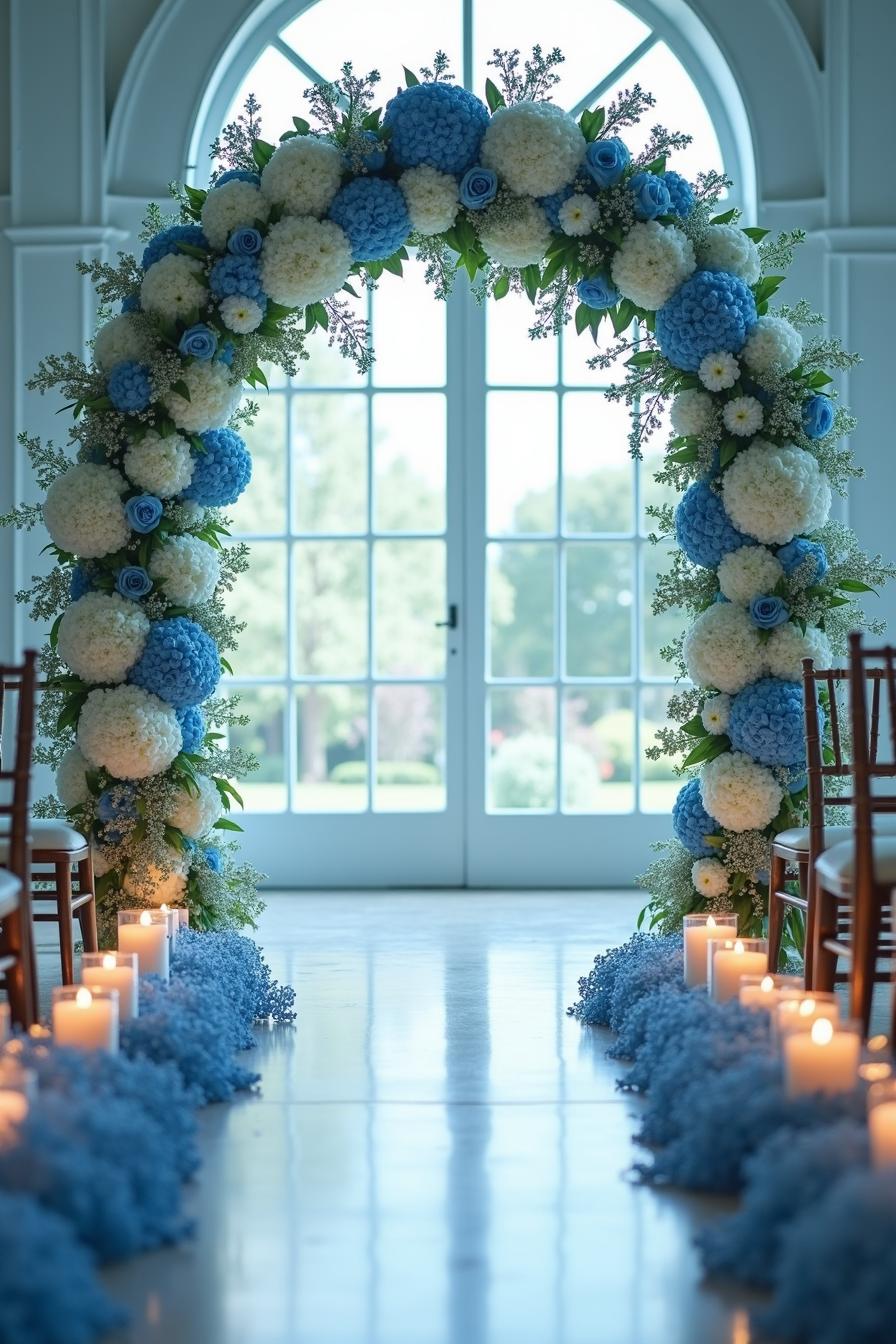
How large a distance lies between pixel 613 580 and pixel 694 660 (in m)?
2.29

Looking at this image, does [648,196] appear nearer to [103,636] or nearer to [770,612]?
[770,612]

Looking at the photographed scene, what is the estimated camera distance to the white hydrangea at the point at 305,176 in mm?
4012

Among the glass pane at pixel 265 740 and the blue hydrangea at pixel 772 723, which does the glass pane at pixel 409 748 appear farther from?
the blue hydrangea at pixel 772 723

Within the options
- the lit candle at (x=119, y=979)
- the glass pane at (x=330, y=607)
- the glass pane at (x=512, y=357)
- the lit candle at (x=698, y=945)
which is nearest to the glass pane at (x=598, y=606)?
the glass pane at (x=512, y=357)

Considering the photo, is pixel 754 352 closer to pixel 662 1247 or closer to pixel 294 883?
pixel 662 1247

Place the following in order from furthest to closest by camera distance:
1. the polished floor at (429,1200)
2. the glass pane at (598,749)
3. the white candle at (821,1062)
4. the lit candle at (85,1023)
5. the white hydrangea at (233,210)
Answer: the glass pane at (598,749), the white hydrangea at (233,210), the lit candle at (85,1023), the white candle at (821,1062), the polished floor at (429,1200)

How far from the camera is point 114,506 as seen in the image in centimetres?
408

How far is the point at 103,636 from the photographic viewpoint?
4043 millimetres

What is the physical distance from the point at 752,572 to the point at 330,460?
2614 mm

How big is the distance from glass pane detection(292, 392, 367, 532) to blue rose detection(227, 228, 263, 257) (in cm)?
220

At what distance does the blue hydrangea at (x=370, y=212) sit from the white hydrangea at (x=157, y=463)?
0.68 metres

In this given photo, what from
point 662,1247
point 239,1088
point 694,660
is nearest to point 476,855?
point 694,660

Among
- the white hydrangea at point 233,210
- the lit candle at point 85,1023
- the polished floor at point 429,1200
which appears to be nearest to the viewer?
the polished floor at point 429,1200

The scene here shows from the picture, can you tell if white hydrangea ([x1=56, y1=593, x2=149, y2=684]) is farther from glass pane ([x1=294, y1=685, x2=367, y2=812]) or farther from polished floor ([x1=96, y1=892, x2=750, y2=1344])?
glass pane ([x1=294, y1=685, x2=367, y2=812])
